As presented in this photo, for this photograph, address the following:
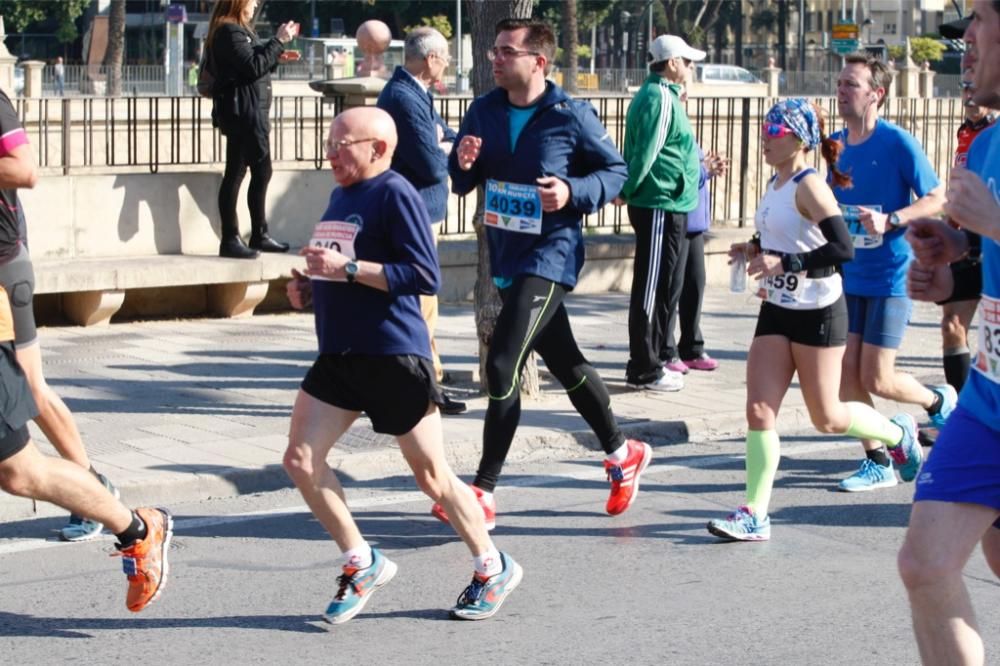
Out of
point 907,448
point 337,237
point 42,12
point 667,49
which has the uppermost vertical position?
point 42,12

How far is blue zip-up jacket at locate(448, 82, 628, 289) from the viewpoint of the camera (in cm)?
687

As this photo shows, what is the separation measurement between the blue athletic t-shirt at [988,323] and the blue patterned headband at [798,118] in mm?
2580

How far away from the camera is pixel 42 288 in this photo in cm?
1113

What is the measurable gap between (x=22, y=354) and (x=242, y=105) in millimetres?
5816

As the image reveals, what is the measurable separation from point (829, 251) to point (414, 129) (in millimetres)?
2813

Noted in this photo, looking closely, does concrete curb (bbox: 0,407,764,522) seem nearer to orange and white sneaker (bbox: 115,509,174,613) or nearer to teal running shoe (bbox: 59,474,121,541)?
teal running shoe (bbox: 59,474,121,541)

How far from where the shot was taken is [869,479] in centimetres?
780

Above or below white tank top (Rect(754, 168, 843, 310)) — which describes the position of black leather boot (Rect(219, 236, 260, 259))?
below

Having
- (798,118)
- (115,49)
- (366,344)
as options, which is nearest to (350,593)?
(366,344)

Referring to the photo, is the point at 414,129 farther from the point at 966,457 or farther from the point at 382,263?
the point at 966,457

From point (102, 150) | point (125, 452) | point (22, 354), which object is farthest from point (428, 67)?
point (102, 150)

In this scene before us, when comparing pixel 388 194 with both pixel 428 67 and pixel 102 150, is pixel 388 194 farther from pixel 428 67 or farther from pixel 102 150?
pixel 102 150

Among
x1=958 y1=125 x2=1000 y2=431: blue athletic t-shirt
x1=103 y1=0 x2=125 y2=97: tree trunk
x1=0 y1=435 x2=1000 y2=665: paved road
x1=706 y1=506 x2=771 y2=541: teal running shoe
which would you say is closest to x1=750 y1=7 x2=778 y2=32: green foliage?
x1=103 y1=0 x2=125 y2=97: tree trunk

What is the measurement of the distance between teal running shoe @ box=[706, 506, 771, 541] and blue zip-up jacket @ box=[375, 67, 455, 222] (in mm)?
2722
